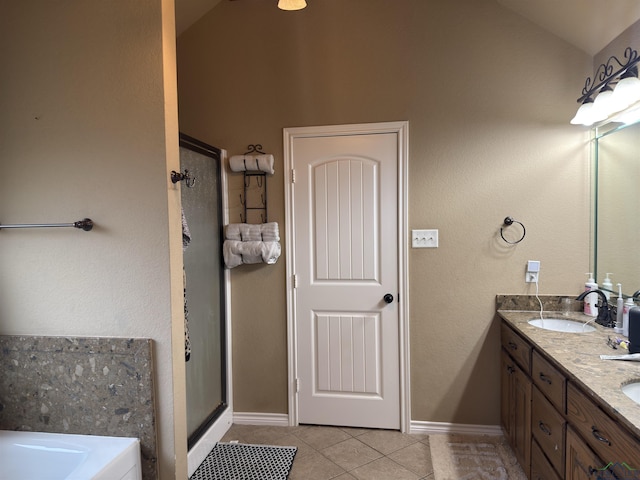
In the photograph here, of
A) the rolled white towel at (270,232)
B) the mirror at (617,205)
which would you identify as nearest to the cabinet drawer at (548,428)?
the mirror at (617,205)

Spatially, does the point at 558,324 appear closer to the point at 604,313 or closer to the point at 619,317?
the point at 604,313

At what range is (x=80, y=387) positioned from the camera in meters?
1.58

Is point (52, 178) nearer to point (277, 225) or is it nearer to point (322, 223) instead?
point (277, 225)

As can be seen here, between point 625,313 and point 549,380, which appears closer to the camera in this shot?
point 549,380

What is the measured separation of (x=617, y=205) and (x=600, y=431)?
142 centimetres

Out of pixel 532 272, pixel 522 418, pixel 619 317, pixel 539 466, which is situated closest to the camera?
pixel 539 466

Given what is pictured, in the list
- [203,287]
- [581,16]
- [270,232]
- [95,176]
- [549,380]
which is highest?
[581,16]

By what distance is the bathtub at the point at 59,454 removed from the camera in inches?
57.7

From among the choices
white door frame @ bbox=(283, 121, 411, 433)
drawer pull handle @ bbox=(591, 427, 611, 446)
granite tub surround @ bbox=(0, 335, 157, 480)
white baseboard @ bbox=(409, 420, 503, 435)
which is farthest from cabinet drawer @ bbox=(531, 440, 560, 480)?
granite tub surround @ bbox=(0, 335, 157, 480)

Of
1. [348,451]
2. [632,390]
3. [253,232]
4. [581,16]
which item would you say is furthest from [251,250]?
[581,16]

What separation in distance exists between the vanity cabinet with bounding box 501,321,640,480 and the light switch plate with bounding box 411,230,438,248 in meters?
0.67

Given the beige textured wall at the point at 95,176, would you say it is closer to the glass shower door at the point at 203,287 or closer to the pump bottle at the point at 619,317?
the glass shower door at the point at 203,287

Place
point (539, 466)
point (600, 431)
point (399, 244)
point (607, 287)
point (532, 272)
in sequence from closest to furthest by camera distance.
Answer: point (600, 431) < point (539, 466) < point (607, 287) < point (532, 272) < point (399, 244)

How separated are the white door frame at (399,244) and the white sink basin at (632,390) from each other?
1.32 m
